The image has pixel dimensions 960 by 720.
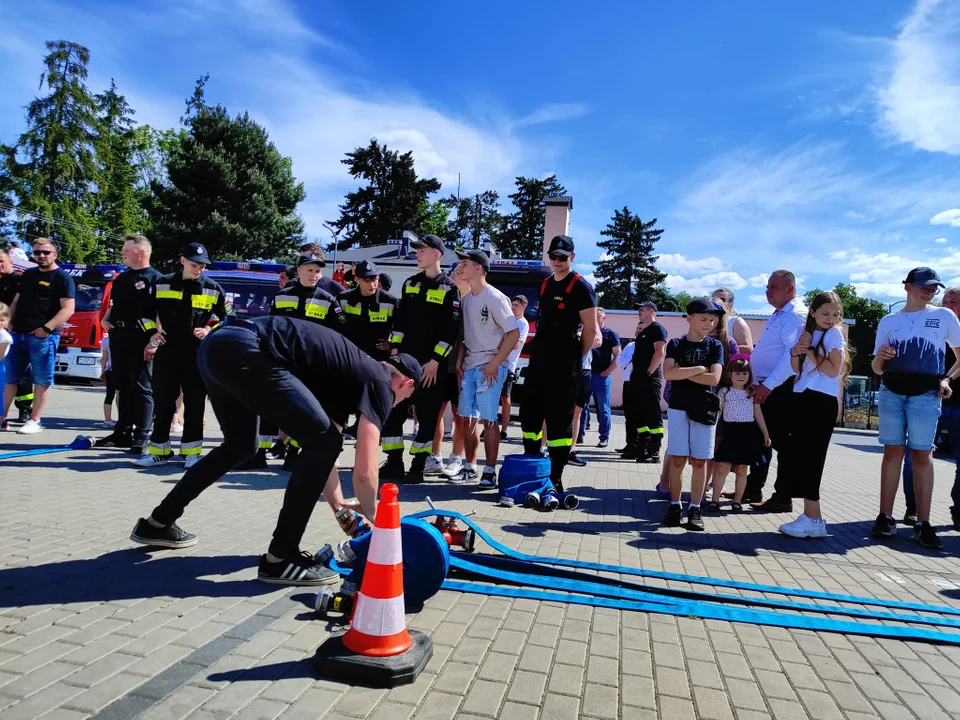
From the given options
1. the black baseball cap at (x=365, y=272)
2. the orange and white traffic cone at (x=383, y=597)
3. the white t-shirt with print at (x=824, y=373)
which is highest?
the black baseball cap at (x=365, y=272)

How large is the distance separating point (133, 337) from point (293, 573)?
194 inches

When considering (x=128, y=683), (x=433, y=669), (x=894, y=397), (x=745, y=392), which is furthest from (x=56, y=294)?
(x=894, y=397)

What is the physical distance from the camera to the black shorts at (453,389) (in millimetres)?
6734

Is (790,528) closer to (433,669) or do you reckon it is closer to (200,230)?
(433,669)

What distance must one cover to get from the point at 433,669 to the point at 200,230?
36835mm

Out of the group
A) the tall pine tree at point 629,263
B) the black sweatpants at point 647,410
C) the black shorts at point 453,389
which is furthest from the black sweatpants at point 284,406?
the tall pine tree at point 629,263

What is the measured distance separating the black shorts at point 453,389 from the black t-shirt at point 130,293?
134 inches

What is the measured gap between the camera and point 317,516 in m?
4.68

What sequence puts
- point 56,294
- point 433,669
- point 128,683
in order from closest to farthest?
point 128,683, point 433,669, point 56,294

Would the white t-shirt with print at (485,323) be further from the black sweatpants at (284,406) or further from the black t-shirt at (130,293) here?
the black t-shirt at (130,293)

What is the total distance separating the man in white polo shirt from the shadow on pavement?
4.39m

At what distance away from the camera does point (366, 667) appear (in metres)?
2.33

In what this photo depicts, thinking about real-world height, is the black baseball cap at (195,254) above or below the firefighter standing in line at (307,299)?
above

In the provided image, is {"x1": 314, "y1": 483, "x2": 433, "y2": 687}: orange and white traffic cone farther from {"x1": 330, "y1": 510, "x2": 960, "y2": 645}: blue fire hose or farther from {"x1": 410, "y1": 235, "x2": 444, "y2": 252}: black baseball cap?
{"x1": 410, "y1": 235, "x2": 444, "y2": 252}: black baseball cap
